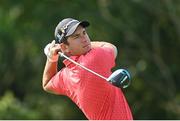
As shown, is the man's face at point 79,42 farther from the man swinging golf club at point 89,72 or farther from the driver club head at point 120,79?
the driver club head at point 120,79

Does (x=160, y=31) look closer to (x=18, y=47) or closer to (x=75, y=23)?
(x=18, y=47)

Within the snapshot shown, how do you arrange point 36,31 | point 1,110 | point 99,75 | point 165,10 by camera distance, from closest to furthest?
point 99,75, point 1,110, point 165,10, point 36,31

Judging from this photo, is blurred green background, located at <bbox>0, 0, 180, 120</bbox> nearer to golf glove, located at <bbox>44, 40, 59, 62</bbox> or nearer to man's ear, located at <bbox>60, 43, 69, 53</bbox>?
golf glove, located at <bbox>44, 40, 59, 62</bbox>

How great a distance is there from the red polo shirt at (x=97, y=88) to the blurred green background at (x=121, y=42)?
40.5ft

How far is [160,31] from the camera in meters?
20.0

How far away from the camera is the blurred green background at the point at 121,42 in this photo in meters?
19.5

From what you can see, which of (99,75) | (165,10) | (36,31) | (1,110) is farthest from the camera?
(36,31)

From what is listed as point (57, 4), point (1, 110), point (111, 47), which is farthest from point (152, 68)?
point (111, 47)

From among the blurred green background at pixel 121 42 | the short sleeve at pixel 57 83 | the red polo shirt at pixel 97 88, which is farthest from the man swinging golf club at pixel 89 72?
the blurred green background at pixel 121 42

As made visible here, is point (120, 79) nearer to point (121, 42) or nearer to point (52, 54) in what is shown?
point (52, 54)

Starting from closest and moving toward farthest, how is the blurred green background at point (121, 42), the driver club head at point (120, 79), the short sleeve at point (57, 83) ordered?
the driver club head at point (120, 79)
the short sleeve at point (57, 83)
the blurred green background at point (121, 42)

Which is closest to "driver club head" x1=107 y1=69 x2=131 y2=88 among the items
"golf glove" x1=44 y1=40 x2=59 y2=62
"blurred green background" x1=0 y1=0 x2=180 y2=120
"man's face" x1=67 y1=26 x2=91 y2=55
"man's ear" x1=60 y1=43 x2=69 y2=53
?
"man's face" x1=67 y1=26 x2=91 y2=55

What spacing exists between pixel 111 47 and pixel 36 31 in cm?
1412

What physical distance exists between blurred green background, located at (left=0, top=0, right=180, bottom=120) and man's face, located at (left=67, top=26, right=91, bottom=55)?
12430mm
